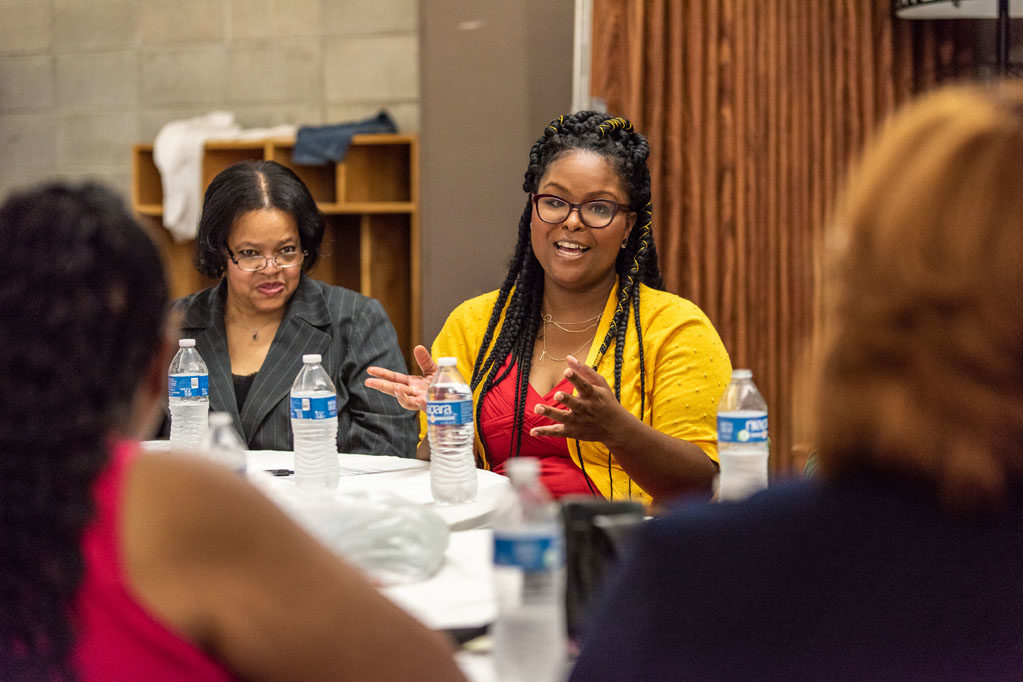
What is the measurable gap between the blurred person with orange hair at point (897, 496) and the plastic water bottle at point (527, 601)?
0.88ft

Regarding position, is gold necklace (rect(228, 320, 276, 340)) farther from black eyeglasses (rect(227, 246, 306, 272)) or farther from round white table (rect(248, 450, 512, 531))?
round white table (rect(248, 450, 512, 531))

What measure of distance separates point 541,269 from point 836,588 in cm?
203

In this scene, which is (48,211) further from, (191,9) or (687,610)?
(191,9)

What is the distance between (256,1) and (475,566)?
494 cm

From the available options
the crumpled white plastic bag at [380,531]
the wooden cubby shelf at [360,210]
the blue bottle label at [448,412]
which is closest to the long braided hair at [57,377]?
the crumpled white plastic bag at [380,531]

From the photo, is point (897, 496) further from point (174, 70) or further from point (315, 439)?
point (174, 70)

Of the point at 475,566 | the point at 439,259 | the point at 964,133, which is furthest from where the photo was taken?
the point at 439,259

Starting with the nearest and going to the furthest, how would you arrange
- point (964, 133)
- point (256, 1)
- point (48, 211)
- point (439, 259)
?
point (964, 133), point (48, 211), point (439, 259), point (256, 1)

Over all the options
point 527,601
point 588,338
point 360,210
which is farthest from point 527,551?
point 360,210

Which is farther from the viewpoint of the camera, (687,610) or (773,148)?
(773,148)

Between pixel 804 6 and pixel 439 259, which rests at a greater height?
pixel 804 6

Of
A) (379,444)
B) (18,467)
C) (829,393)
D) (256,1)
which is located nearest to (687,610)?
(829,393)

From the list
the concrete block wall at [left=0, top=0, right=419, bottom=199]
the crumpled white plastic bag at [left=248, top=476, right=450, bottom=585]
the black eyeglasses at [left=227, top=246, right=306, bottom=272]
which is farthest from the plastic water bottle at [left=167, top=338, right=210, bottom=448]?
the concrete block wall at [left=0, top=0, right=419, bottom=199]

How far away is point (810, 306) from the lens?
3.57 meters
